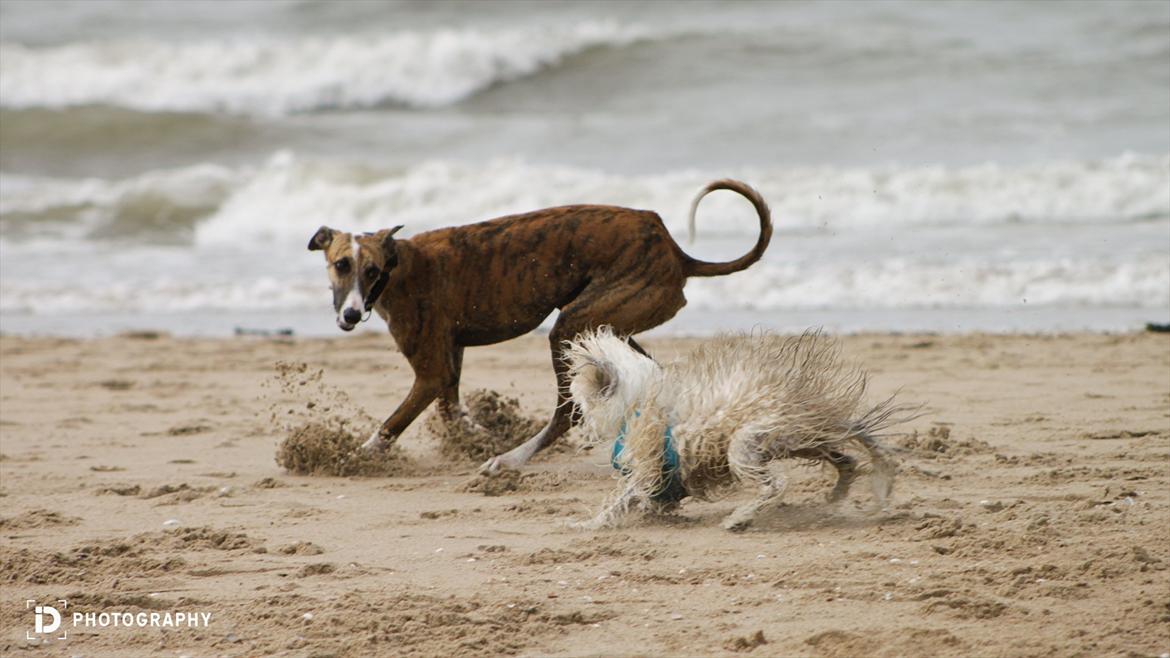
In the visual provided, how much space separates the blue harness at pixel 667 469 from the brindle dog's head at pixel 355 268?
1481mm

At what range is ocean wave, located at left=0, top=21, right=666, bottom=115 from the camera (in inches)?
861

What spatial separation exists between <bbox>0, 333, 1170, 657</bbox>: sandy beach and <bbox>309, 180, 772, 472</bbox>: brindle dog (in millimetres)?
453

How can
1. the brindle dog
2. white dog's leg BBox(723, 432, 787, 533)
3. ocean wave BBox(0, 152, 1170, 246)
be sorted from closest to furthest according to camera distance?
white dog's leg BBox(723, 432, 787, 533) → the brindle dog → ocean wave BBox(0, 152, 1170, 246)

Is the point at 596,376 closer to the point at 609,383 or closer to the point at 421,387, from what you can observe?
the point at 609,383

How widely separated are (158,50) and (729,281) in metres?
16.1

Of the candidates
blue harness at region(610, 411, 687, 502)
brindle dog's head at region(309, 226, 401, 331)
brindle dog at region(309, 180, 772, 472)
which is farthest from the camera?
brindle dog at region(309, 180, 772, 472)

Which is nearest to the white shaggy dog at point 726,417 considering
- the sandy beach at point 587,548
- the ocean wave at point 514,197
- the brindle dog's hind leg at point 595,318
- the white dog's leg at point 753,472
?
the white dog's leg at point 753,472

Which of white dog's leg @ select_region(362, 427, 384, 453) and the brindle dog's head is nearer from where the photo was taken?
the brindle dog's head

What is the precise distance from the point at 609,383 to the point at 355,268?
59.9 inches

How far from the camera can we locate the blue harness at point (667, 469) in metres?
4.74

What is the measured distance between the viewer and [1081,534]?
4.42 m

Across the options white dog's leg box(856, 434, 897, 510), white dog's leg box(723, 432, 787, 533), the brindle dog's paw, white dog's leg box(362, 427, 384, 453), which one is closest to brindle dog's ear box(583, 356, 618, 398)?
white dog's leg box(723, 432, 787, 533)

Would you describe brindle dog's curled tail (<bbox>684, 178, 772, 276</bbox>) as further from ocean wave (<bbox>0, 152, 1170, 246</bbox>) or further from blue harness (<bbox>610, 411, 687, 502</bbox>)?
ocean wave (<bbox>0, 152, 1170, 246</bbox>)

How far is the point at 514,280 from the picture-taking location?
6.19m
